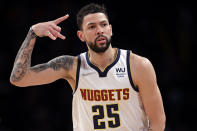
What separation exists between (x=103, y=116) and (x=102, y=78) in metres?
0.43

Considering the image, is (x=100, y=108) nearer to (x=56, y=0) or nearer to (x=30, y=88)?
(x=30, y=88)

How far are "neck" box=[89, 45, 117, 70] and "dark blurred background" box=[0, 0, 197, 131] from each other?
392 cm

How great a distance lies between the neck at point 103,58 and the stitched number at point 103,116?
0.47 m

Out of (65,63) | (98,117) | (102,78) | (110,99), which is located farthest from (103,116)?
(65,63)

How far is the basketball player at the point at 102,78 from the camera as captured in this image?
411cm

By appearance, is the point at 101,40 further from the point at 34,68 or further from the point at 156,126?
the point at 156,126

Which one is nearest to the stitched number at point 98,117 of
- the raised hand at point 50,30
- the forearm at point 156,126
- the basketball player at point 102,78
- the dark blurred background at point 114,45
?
the basketball player at point 102,78

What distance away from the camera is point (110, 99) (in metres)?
4.20

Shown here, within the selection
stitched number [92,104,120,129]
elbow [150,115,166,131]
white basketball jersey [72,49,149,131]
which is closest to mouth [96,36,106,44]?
white basketball jersey [72,49,149,131]

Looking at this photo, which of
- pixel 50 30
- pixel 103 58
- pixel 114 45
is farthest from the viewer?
pixel 114 45

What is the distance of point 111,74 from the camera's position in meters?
4.28

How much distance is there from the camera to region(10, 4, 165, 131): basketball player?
4113 mm

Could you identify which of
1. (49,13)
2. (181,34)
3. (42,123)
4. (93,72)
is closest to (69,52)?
(49,13)

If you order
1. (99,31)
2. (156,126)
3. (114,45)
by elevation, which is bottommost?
(156,126)
